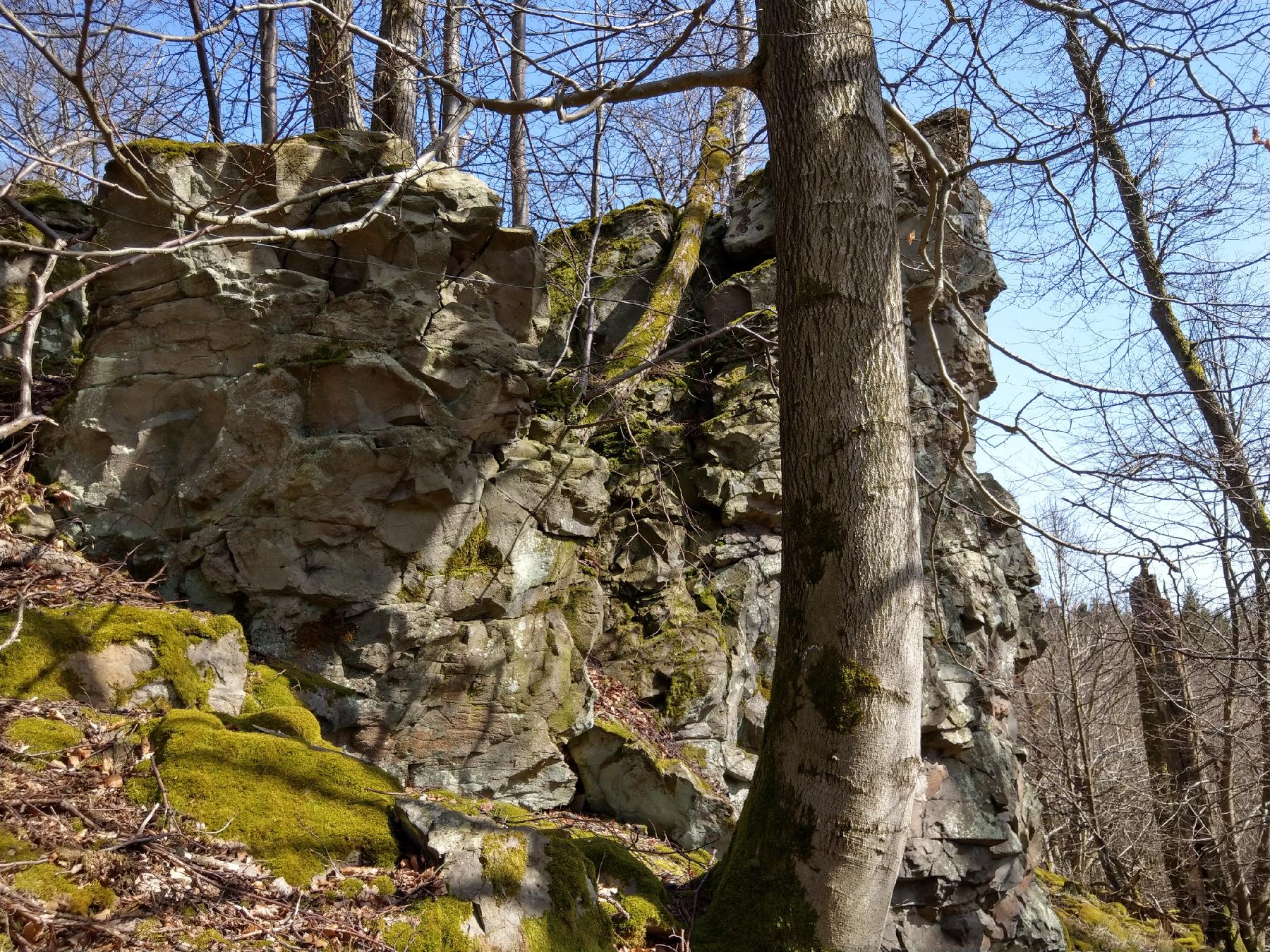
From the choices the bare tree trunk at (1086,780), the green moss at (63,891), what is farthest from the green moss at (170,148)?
the bare tree trunk at (1086,780)

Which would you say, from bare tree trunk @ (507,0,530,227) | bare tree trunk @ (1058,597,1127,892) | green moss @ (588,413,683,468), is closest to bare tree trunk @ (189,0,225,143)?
bare tree trunk @ (507,0,530,227)

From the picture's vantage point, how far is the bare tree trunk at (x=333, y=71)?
5332 mm

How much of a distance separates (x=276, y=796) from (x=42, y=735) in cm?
96

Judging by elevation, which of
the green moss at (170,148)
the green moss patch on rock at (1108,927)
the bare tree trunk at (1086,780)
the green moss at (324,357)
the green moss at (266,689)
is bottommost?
the green moss patch on rock at (1108,927)

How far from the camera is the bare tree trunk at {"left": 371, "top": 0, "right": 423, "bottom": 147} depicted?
6.05 m

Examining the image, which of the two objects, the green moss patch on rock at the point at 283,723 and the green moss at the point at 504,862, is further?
the green moss patch on rock at the point at 283,723

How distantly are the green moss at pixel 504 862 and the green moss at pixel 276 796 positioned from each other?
392 millimetres

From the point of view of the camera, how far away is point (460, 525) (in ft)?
19.3

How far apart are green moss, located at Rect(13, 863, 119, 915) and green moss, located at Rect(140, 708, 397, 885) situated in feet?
1.83

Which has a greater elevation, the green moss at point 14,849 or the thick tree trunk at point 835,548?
the thick tree trunk at point 835,548

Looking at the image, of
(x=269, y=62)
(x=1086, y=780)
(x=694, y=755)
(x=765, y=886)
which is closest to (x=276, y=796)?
(x=765, y=886)

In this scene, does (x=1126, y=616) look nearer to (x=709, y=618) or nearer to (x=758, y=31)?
(x=709, y=618)

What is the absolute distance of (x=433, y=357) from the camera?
6.03m

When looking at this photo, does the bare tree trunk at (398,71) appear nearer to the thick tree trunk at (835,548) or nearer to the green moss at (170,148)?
the green moss at (170,148)
